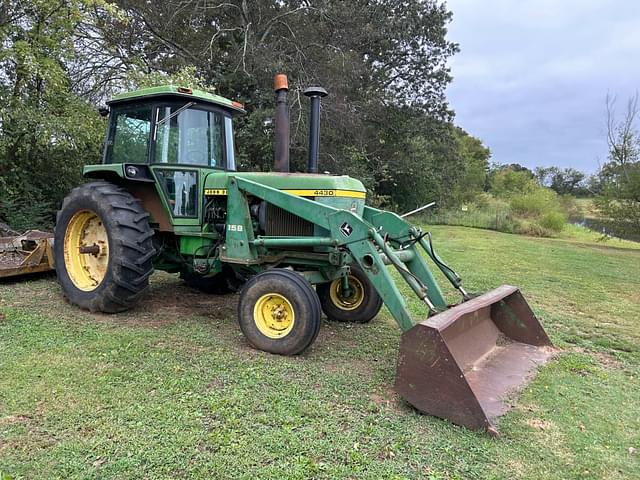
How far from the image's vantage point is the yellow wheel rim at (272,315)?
12.9 ft

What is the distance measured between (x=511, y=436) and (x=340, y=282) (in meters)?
2.58

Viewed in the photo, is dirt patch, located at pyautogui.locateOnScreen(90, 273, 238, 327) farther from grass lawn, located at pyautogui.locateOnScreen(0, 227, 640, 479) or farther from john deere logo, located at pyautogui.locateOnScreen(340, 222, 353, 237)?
john deere logo, located at pyautogui.locateOnScreen(340, 222, 353, 237)

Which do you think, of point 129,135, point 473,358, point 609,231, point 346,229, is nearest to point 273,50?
point 129,135

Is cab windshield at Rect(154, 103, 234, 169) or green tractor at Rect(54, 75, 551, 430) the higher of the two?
cab windshield at Rect(154, 103, 234, 169)

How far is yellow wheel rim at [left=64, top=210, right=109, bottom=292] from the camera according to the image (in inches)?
200

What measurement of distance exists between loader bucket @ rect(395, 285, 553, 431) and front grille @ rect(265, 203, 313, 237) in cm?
159

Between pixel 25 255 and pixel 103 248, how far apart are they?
2097mm

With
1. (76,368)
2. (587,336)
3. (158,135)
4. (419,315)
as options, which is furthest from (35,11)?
(587,336)

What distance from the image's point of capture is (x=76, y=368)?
3422mm

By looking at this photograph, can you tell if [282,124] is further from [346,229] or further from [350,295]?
[350,295]

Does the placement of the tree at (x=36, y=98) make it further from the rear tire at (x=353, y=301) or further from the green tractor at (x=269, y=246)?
the rear tire at (x=353, y=301)

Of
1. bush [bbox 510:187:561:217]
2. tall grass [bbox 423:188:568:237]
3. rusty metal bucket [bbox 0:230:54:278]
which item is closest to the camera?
rusty metal bucket [bbox 0:230:54:278]

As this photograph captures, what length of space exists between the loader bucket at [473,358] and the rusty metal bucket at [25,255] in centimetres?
506

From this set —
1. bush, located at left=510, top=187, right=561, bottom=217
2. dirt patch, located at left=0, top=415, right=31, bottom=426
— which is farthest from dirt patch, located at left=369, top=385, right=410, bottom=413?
bush, located at left=510, top=187, right=561, bottom=217
